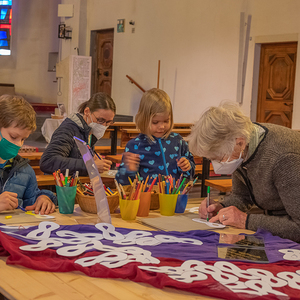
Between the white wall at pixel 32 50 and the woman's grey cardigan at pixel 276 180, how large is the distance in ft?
39.9

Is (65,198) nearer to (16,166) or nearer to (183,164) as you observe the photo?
(16,166)

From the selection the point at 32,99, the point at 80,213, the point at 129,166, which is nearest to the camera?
the point at 80,213

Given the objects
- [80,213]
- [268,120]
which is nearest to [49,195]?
[80,213]

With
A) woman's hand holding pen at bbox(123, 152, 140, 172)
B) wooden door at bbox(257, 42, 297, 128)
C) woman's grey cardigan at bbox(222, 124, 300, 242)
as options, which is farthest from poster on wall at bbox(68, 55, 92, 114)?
woman's grey cardigan at bbox(222, 124, 300, 242)

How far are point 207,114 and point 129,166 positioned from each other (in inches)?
33.2

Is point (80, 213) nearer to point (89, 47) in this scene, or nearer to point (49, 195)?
point (49, 195)

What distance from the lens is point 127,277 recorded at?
45.7 inches

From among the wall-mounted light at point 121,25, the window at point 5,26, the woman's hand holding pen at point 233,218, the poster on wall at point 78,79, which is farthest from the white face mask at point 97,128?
the window at point 5,26

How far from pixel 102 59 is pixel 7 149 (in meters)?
10.1

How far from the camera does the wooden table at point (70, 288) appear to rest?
1050mm

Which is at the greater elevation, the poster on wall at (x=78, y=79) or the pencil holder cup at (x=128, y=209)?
the poster on wall at (x=78, y=79)

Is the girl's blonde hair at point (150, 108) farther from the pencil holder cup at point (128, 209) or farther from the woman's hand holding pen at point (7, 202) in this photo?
the woman's hand holding pen at point (7, 202)

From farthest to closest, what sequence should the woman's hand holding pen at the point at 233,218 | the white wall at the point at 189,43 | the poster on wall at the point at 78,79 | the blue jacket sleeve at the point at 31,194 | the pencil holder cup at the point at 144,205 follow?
the poster on wall at the point at 78,79 < the white wall at the point at 189,43 < the blue jacket sleeve at the point at 31,194 < the pencil holder cup at the point at 144,205 < the woman's hand holding pen at the point at 233,218

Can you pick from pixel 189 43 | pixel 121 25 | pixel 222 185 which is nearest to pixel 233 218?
pixel 222 185
